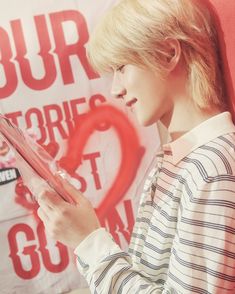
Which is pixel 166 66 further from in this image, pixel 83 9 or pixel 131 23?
pixel 83 9

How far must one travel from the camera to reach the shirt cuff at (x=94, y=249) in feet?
2.19

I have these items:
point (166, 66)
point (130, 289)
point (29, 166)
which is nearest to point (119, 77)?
point (166, 66)

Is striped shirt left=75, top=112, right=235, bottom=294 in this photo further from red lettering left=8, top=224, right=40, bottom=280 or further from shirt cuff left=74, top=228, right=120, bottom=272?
red lettering left=8, top=224, right=40, bottom=280

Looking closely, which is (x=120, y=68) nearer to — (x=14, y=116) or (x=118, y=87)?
(x=118, y=87)

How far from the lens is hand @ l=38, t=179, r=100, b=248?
698 mm

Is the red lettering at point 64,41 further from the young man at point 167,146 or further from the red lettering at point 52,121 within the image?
the young man at point 167,146

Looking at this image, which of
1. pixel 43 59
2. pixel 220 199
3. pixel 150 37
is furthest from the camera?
pixel 43 59

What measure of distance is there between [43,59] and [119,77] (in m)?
0.45

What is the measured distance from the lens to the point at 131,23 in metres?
0.71

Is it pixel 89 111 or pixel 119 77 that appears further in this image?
pixel 89 111

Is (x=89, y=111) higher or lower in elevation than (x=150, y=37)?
lower

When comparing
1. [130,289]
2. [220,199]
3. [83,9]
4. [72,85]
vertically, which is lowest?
[130,289]

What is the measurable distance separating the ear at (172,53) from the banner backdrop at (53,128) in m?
0.49

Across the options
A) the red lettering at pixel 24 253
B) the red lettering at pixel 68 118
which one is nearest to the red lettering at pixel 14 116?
the red lettering at pixel 68 118
